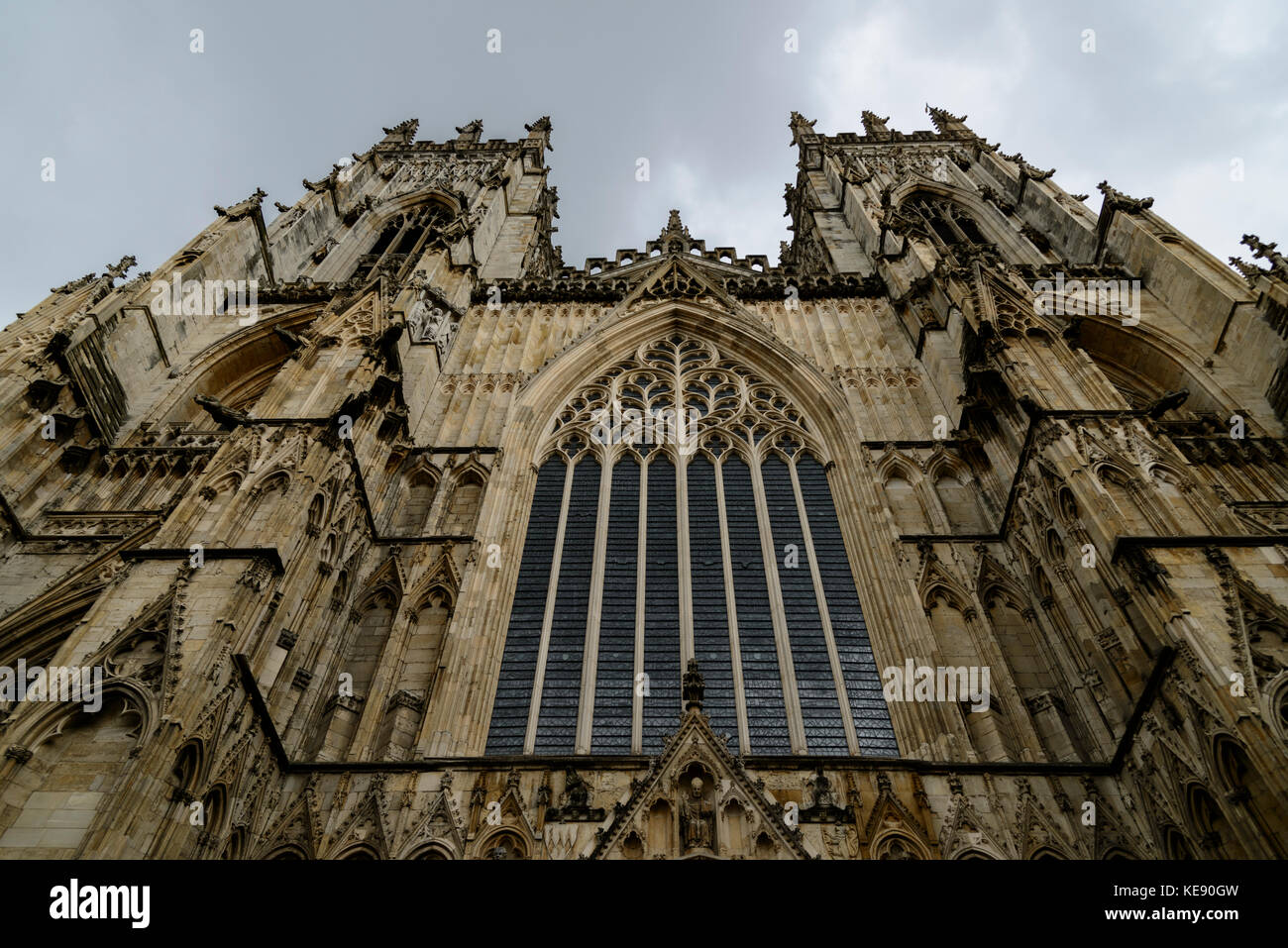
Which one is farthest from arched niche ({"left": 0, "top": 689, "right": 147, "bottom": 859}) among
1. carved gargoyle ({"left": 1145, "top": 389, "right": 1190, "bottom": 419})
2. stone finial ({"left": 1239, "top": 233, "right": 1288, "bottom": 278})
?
stone finial ({"left": 1239, "top": 233, "right": 1288, "bottom": 278})

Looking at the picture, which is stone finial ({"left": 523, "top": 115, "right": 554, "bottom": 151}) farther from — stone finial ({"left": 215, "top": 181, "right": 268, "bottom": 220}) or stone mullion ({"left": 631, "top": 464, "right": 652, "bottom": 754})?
stone mullion ({"left": 631, "top": 464, "right": 652, "bottom": 754})

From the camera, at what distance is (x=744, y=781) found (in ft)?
28.5

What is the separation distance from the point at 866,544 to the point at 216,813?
9581 mm

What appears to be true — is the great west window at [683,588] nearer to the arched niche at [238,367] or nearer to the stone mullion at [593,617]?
the stone mullion at [593,617]

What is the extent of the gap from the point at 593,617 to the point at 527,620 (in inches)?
38.6

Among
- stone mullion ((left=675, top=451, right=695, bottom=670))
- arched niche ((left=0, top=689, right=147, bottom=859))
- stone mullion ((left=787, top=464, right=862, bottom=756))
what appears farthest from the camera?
stone mullion ((left=675, top=451, right=695, bottom=670))

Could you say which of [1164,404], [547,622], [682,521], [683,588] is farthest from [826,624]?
[1164,404]

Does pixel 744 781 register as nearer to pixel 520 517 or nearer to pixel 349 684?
pixel 349 684

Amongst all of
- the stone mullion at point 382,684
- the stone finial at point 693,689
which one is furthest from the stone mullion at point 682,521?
the stone mullion at point 382,684

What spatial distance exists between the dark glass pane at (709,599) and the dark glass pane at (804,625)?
925 millimetres

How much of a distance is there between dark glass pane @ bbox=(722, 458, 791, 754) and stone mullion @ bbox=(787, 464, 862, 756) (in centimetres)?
75

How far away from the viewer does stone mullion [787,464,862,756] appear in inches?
432
